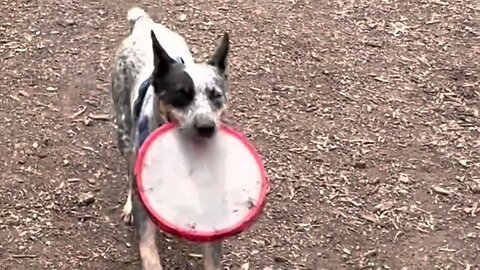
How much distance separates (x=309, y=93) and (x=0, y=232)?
92.9 inches

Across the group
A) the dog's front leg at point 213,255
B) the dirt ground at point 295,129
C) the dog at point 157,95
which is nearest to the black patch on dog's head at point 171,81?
the dog at point 157,95

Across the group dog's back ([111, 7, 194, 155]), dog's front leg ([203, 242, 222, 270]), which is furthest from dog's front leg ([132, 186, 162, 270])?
dog's back ([111, 7, 194, 155])

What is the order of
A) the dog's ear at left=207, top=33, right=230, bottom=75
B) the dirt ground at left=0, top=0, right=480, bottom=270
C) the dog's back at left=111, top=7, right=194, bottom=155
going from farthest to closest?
1. the dirt ground at left=0, top=0, right=480, bottom=270
2. the dog's back at left=111, top=7, right=194, bottom=155
3. the dog's ear at left=207, top=33, right=230, bottom=75

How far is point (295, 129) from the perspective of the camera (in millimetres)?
5895

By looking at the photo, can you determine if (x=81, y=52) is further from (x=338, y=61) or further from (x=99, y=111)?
(x=338, y=61)

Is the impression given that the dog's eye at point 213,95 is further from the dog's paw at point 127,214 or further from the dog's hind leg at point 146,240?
the dog's paw at point 127,214

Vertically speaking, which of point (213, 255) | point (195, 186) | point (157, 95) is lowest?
point (213, 255)

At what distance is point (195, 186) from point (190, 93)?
439 mm

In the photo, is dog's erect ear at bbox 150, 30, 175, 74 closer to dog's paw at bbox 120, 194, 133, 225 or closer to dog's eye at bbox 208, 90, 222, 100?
dog's eye at bbox 208, 90, 222, 100

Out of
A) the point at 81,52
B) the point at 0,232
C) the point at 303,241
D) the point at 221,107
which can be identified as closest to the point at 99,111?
the point at 81,52

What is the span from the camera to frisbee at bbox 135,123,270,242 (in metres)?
4.03

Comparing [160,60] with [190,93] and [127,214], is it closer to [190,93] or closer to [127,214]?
[190,93]

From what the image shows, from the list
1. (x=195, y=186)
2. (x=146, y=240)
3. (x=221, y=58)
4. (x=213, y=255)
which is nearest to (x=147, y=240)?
(x=146, y=240)

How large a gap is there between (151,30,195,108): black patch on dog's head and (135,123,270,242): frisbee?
137 millimetres
